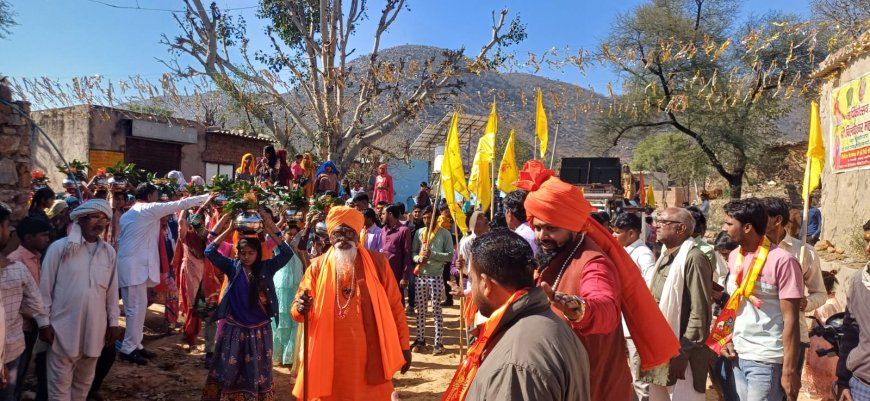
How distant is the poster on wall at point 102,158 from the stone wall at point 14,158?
35.1ft

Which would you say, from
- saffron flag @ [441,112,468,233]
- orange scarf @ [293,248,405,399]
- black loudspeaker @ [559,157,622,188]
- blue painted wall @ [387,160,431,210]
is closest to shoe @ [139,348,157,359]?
orange scarf @ [293,248,405,399]

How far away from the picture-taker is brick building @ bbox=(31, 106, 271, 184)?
16828mm

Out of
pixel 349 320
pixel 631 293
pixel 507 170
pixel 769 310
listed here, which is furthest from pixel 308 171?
pixel 631 293

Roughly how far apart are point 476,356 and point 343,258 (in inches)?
103

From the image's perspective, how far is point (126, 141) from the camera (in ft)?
57.6

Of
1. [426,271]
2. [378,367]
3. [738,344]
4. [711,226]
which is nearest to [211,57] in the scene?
[426,271]

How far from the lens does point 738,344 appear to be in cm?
378

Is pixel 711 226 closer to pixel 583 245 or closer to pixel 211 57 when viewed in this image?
pixel 211 57

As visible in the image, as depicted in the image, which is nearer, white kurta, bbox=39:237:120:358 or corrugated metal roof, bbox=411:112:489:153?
white kurta, bbox=39:237:120:358

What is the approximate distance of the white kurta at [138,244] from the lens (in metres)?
6.46

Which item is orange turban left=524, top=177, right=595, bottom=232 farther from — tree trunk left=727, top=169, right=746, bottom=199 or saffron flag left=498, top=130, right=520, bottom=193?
tree trunk left=727, top=169, right=746, bottom=199

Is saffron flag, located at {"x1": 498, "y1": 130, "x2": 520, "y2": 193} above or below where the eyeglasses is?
above

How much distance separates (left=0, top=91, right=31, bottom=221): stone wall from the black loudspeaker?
19.6 m

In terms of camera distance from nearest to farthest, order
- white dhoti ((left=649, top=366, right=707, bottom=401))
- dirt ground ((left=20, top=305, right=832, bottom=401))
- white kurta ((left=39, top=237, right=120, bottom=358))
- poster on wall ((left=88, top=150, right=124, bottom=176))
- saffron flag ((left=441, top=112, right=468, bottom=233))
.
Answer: white dhoti ((left=649, top=366, right=707, bottom=401))
white kurta ((left=39, top=237, right=120, bottom=358))
dirt ground ((left=20, top=305, right=832, bottom=401))
saffron flag ((left=441, top=112, right=468, bottom=233))
poster on wall ((left=88, top=150, right=124, bottom=176))
